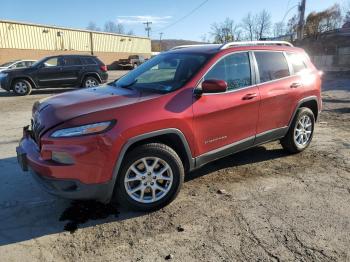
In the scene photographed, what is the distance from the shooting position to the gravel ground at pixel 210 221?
3336 millimetres

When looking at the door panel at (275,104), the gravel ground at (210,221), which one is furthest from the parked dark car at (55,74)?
the door panel at (275,104)

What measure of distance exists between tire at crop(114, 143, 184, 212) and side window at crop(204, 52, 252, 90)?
3.69ft

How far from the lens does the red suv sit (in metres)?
3.62

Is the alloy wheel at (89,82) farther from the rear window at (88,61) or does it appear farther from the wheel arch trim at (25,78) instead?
the wheel arch trim at (25,78)

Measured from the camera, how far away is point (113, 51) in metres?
49.2

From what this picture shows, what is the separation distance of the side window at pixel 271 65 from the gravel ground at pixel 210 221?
53.1 inches

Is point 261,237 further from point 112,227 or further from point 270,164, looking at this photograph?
point 270,164

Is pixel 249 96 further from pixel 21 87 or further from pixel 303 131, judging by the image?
pixel 21 87

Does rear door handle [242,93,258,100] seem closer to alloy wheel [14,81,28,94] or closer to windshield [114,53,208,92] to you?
windshield [114,53,208,92]

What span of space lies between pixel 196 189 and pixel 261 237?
1.32 metres

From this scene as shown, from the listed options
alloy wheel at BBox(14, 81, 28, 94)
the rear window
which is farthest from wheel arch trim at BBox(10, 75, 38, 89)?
the rear window

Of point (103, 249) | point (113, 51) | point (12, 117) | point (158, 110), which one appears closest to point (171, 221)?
point (103, 249)

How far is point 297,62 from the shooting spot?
5.83 meters

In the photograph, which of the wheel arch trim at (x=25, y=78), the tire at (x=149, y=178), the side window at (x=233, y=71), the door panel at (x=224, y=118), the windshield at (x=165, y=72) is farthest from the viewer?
the wheel arch trim at (x=25, y=78)
